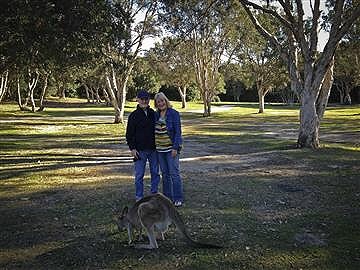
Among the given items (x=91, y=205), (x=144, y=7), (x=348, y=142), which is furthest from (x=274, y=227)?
(x=144, y=7)

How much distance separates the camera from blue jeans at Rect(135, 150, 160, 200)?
7.56 metres

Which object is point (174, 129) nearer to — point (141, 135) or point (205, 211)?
point (141, 135)

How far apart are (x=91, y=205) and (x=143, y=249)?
2.66m

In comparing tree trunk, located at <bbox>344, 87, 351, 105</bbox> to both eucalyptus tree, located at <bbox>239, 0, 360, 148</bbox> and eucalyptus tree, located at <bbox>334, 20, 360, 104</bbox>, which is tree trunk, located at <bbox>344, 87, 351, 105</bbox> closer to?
eucalyptus tree, located at <bbox>334, 20, 360, 104</bbox>

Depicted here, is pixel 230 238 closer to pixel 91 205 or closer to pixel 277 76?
pixel 91 205

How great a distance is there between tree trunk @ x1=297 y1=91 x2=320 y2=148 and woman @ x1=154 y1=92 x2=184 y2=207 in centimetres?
953

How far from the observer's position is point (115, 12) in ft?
41.5

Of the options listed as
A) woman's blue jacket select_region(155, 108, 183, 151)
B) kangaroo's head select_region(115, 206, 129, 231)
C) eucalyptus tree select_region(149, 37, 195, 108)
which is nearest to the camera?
kangaroo's head select_region(115, 206, 129, 231)

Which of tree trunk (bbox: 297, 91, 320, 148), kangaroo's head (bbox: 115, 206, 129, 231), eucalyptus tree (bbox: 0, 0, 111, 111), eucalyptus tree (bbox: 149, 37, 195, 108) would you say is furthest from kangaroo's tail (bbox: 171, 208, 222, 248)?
eucalyptus tree (bbox: 149, 37, 195, 108)

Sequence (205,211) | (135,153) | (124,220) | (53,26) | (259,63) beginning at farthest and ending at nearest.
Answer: (259,63)
(53,26)
(135,153)
(205,211)
(124,220)

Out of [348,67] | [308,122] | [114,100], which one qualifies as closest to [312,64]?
[308,122]

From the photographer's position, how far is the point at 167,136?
294 inches

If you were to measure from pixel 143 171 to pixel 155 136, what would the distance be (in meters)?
0.70

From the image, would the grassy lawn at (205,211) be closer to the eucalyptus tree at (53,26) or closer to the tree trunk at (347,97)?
the eucalyptus tree at (53,26)
